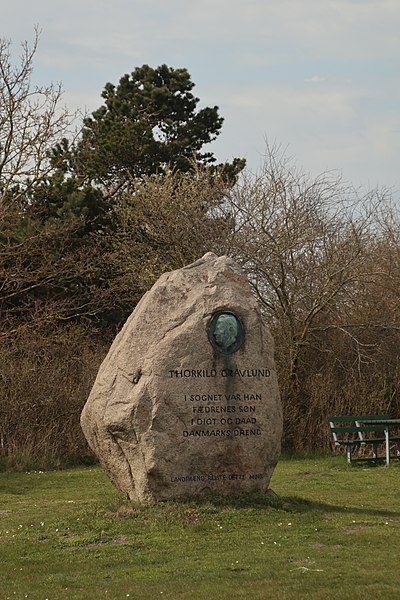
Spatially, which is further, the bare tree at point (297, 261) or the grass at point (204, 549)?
the bare tree at point (297, 261)

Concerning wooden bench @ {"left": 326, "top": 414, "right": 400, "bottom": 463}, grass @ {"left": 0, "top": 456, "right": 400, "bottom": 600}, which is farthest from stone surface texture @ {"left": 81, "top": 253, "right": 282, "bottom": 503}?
wooden bench @ {"left": 326, "top": 414, "right": 400, "bottom": 463}

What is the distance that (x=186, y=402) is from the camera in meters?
11.2

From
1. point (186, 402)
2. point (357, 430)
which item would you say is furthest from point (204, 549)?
point (357, 430)

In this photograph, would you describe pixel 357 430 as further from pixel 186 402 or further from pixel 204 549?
pixel 204 549

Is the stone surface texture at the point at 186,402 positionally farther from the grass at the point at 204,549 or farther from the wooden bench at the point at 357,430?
the wooden bench at the point at 357,430

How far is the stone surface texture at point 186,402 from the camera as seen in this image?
11.1 metres

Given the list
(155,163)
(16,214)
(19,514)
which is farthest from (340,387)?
(155,163)

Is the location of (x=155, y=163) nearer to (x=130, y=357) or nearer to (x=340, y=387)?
(x=340, y=387)

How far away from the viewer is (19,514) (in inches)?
494

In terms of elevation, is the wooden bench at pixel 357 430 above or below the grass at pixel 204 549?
above

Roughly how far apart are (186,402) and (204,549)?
6.66ft

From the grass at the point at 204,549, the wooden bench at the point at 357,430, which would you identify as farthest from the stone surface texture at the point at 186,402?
the wooden bench at the point at 357,430

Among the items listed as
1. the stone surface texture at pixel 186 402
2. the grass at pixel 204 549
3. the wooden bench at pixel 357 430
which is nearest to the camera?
the grass at pixel 204 549

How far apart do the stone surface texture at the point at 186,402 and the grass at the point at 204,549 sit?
0.31 m
